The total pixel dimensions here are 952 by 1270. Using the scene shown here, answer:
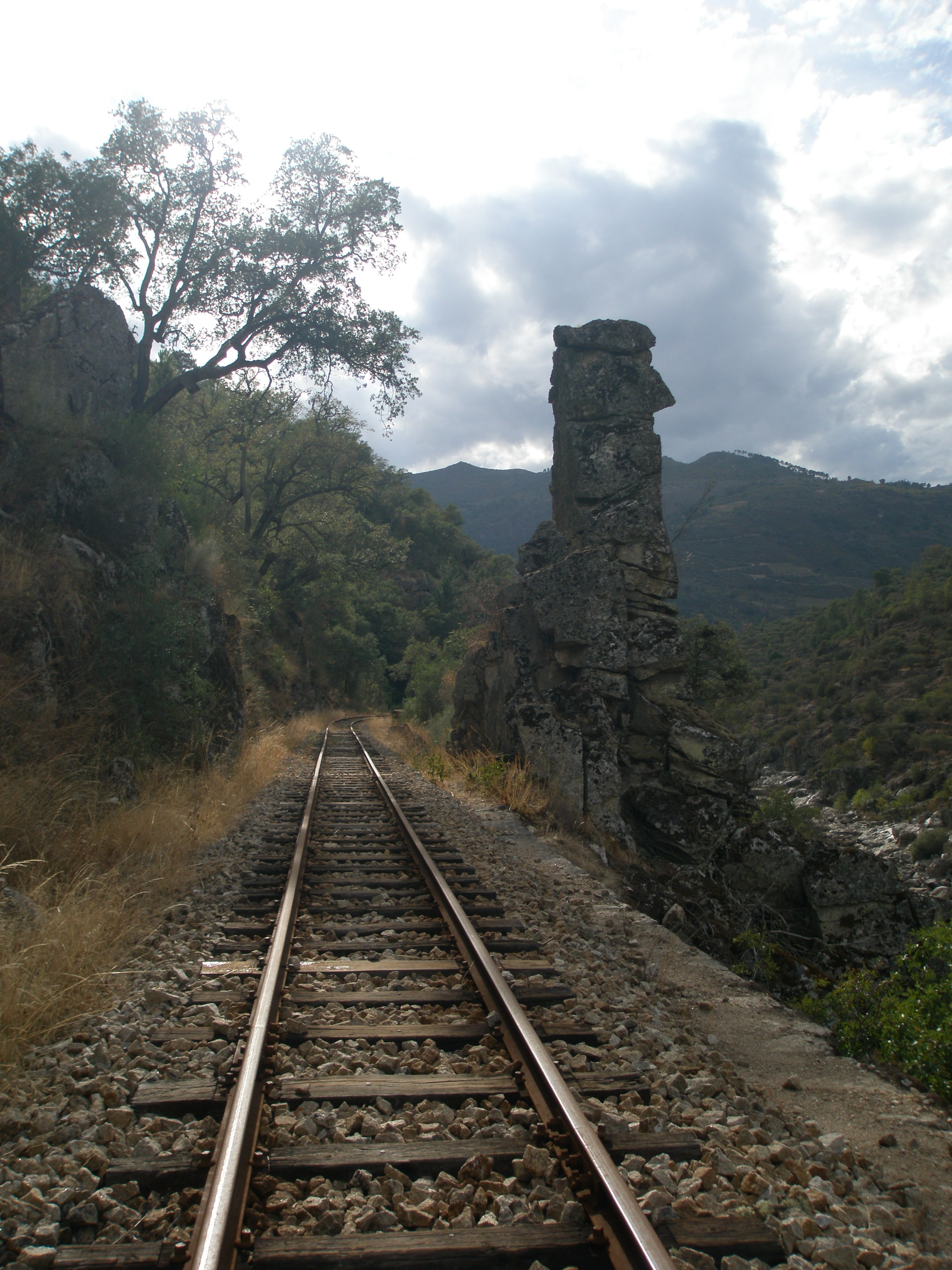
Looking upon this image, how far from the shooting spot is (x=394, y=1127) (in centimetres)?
316

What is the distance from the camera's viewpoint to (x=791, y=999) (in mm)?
6934

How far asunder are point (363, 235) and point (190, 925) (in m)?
19.4

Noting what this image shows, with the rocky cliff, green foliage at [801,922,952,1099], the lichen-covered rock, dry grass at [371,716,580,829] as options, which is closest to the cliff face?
dry grass at [371,716,580,829]

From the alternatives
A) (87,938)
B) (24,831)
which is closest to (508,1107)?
(87,938)

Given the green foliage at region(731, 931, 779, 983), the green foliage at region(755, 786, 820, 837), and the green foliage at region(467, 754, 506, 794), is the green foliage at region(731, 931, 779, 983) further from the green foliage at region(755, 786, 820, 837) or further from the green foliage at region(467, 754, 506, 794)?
the green foliage at region(467, 754, 506, 794)

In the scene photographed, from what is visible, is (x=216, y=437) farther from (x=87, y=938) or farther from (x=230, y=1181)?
(x=230, y=1181)

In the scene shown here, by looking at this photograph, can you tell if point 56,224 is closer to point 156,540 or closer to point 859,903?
point 156,540

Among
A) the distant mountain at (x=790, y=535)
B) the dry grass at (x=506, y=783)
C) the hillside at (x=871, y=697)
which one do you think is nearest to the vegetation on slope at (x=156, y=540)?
the dry grass at (x=506, y=783)

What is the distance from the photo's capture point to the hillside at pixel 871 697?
35312 millimetres

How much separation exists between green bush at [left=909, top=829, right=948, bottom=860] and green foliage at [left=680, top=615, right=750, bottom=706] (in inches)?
479

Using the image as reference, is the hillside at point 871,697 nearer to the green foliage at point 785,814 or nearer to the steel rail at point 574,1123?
the green foliage at point 785,814

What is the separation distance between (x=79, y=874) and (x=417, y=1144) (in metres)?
3.95

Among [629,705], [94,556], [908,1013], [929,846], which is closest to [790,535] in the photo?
[929,846]

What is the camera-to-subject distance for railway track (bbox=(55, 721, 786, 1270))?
2.43 metres
